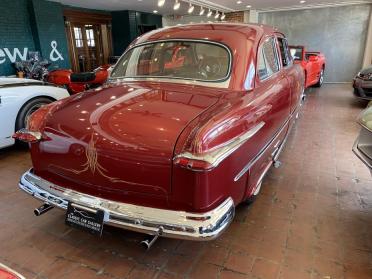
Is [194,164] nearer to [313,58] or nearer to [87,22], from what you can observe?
[313,58]

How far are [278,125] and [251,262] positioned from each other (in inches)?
52.1

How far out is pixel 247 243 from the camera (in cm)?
204

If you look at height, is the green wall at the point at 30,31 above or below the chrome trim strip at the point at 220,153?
above

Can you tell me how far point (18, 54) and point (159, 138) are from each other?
8167mm

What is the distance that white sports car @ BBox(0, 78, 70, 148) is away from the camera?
3506 mm

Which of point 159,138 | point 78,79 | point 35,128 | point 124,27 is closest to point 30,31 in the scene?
point 124,27

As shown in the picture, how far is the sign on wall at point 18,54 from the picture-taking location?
7488mm

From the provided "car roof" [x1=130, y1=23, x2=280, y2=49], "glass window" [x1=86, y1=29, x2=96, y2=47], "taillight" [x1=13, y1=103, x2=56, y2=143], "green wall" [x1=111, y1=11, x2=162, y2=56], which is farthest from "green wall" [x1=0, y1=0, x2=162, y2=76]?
"taillight" [x1=13, y1=103, x2=56, y2=143]

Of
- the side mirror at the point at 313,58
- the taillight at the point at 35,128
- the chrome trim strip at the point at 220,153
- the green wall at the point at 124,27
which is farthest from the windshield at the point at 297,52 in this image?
the green wall at the point at 124,27

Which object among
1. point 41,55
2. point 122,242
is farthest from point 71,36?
point 122,242

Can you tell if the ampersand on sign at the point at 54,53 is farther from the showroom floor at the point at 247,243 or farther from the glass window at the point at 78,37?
the showroom floor at the point at 247,243

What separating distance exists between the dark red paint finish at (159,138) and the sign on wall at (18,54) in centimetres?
687

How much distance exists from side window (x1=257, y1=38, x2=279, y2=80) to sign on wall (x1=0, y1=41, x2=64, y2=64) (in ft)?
24.4

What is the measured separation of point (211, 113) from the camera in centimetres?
169
